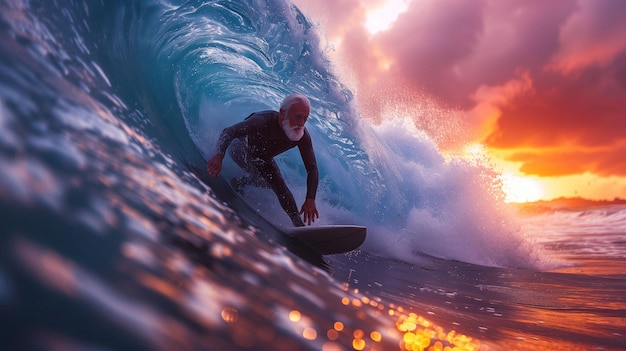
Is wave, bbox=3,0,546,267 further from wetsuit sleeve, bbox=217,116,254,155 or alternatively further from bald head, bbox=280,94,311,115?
bald head, bbox=280,94,311,115

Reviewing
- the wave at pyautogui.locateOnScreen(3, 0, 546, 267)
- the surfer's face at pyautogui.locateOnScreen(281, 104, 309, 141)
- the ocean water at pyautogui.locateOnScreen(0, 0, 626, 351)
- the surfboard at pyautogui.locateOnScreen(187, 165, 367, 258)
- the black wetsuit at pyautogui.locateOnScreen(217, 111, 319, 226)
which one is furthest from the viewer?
the wave at pyautogui.locateOnScreen(3, 0, 546, 267)

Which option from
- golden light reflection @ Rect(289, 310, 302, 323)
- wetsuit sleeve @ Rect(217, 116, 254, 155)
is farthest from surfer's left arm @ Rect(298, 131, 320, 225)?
golden light reflection @ Rect(289, 310, 302, 323)

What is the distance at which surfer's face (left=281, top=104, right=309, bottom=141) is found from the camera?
340cm

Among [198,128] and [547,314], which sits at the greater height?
[198,128]

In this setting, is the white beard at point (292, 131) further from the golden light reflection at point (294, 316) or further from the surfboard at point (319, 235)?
the golden light reflection at point (294, 316)

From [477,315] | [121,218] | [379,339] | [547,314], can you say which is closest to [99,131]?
[121,218]

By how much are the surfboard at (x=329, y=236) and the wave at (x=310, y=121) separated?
37.3 inches

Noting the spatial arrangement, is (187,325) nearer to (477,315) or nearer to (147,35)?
(477,315)

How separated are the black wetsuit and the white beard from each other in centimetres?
7

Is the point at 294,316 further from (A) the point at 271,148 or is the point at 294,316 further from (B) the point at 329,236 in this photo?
(A) the point at 271,148

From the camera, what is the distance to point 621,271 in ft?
18.5

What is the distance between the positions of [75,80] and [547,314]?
10.0 ft

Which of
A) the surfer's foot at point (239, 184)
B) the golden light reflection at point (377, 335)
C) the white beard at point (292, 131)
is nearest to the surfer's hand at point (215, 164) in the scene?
the white beard at point (292, 131)

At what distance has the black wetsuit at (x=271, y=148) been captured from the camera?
3.55 m
